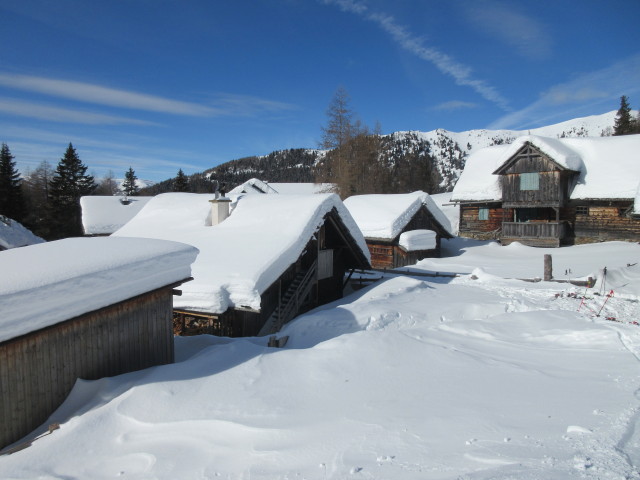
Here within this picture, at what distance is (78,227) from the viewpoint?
40.8 meters

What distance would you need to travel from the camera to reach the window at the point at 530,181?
26609 millimetres

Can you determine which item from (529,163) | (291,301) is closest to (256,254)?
(291,301)

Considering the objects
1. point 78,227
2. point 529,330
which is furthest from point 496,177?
point 78,227

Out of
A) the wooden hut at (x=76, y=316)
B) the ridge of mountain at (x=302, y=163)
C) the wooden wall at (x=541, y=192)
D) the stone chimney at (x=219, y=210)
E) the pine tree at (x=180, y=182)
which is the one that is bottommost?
the wooden hut at (x=76, y=316)

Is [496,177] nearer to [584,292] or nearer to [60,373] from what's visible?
[584,292]

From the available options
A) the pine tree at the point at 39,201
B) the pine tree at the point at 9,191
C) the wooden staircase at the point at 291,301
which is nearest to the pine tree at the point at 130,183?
the pine tree at the point at 39,201

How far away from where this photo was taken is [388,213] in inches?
920

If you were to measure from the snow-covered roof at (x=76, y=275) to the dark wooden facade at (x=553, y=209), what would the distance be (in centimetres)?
2520

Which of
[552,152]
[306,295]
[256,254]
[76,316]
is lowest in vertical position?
[306,295]

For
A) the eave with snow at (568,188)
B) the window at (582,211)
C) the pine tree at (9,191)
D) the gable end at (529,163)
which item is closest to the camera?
the eave with snow at (568,188)

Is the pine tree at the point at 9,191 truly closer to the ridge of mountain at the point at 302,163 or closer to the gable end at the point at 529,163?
the gable end at the point at 529,163

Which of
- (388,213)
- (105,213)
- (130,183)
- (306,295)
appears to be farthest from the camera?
(130,183)

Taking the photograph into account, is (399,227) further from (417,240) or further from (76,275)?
(76,275)

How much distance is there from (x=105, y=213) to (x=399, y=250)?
25.4 m
